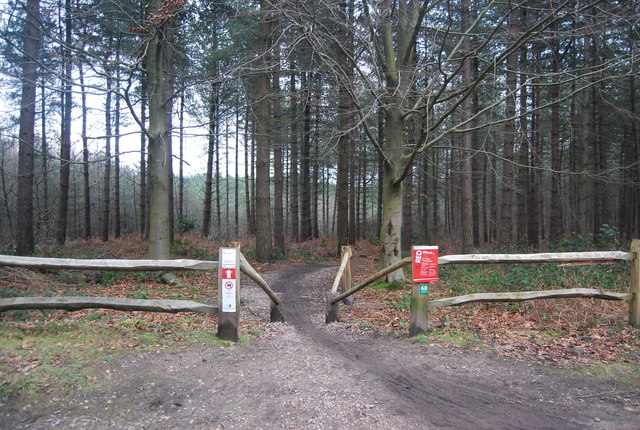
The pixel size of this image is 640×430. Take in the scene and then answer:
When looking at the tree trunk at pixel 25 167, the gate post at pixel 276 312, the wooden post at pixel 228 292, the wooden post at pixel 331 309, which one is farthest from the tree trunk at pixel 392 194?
the tree trunk at pixel 25 167

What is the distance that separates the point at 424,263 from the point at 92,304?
432cm

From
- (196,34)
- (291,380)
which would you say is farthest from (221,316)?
(196,34)

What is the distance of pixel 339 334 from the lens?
6418mm

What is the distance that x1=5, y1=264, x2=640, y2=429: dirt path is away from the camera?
3355 millimetres

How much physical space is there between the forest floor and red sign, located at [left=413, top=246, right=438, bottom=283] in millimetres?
921

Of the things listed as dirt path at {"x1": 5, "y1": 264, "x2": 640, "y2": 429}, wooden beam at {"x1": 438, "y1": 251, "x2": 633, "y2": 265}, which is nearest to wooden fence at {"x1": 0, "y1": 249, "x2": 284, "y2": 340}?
dirt path at {"x1": 5, "y1": 264, "x2": 640, "y2": 429}

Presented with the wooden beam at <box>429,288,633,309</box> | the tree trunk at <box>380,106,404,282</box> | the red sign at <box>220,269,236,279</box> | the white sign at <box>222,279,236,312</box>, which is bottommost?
the wooden beam at <box>429,288,633,309</box>

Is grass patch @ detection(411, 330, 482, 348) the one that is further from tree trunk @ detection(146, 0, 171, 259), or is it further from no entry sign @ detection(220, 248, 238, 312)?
tree trunk @ detection(146, 0, 171, 259)

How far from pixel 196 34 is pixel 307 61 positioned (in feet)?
13.0

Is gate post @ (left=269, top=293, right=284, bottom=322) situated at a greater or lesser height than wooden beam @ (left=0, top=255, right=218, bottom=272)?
lesser

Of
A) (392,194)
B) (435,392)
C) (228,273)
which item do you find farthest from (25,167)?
(435,392)

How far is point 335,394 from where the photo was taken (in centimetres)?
393

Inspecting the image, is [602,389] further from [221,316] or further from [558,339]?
[221,316]

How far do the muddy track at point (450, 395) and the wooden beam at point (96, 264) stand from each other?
7.59 ft
